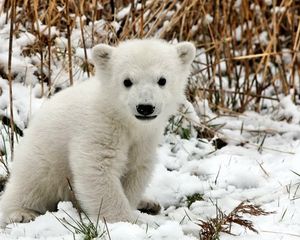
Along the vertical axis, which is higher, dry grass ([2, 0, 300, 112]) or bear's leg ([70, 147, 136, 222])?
dry grass ([2, 0, 300, 112])

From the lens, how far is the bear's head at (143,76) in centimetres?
405

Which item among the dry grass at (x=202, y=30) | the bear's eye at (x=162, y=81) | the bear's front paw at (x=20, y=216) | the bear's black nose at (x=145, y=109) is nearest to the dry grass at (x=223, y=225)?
the bear's black nose at (x=145, y=109)

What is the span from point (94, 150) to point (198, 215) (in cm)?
85

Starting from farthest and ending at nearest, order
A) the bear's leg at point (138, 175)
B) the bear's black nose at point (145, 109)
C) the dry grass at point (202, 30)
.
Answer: the dry grass at point (202, 30) < the bear's leg at point (138, 175) < the bear's black nose at point (145, 109)

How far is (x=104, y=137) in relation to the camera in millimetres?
4176

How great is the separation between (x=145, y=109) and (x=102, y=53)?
679 millimetres

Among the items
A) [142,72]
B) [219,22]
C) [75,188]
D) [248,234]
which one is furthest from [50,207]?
[219,22]

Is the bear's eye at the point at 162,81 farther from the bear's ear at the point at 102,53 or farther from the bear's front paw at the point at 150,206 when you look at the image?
the bear's front paw at the point at 150,206

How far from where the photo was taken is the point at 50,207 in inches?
178

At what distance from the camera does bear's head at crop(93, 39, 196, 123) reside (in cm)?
405

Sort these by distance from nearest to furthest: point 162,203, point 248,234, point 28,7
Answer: point 248,234
point 162,203
point 28,7

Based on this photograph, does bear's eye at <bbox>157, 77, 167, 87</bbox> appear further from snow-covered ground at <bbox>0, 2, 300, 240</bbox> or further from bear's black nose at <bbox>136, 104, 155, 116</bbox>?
snow-covered ground at <bbox>0, 2, 300, 240</bbox>

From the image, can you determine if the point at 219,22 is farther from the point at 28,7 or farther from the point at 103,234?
the point at 103,234

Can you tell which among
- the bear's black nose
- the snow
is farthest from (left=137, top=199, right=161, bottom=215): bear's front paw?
the bear's black nose
